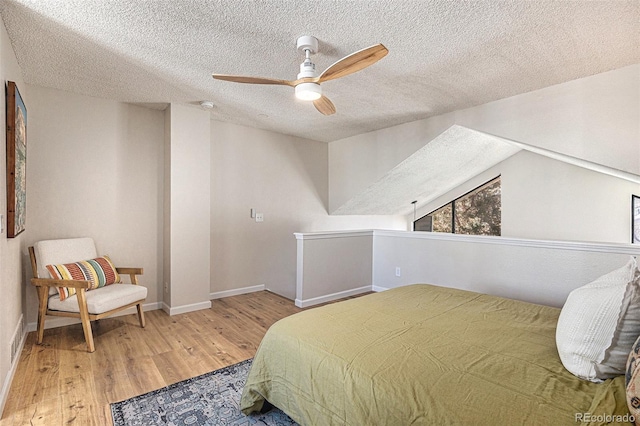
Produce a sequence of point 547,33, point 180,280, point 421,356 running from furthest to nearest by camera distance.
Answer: point 180,280, point 547,33, point 421,356

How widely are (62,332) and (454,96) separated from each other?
14.7ft

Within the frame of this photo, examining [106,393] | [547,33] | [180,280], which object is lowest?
[106,393]

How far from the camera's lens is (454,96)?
327 cm

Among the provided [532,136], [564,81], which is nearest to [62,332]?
[532,136]

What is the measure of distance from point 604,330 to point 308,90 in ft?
6.43

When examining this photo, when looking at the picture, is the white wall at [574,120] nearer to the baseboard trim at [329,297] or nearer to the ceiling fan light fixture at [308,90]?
the baseboard trim at [329,297]

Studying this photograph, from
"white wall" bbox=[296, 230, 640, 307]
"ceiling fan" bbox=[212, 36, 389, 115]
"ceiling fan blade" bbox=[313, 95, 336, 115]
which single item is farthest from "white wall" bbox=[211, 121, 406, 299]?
"ceiling fan" bbox=[212, 36, 389, 115]

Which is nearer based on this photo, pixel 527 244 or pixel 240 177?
pixel 527 244

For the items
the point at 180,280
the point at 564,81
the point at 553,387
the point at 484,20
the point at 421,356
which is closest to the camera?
the point at 553,387

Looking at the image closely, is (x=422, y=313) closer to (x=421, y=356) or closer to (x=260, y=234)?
(x=421, y=356)

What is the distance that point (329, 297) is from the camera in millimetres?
4246

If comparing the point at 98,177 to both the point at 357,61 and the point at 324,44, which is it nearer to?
the point at 324,44

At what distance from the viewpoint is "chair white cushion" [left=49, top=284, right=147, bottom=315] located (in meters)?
2.75

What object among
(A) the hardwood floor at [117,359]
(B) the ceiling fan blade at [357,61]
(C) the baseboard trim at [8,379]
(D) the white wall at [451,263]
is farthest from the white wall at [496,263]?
(C) the baseboard trim at [8,379]
